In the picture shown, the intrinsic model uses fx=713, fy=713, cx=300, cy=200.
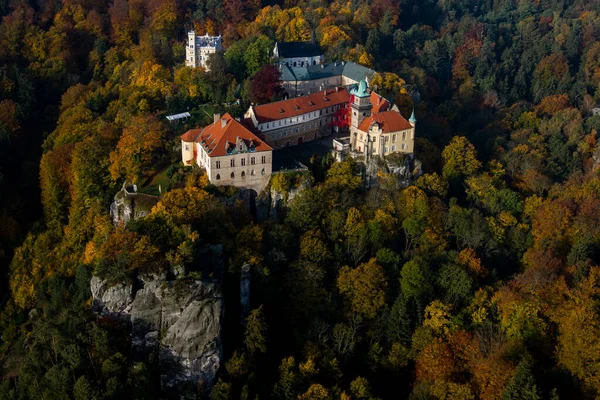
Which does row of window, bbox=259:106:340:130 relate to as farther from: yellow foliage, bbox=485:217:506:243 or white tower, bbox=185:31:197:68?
white tower, bbox=185:31:197:68

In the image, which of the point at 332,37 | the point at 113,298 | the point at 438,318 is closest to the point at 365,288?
the point at 438,318

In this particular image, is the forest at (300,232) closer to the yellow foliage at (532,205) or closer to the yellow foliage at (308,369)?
the yellow foliage at (308,369)

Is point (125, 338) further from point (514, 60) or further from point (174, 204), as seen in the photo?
point (514, 60)

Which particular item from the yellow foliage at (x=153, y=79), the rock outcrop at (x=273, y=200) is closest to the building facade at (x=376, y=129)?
the rock outcrop at (x=273, y=200)

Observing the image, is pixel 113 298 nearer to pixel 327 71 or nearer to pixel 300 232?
pixel 300 232

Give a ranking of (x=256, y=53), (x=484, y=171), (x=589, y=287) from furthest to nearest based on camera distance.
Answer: (x=256, y=53) < (x=484, y=171) < (x=589, y=287)

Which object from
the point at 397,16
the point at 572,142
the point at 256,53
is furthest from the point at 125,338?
the point at 397,16
